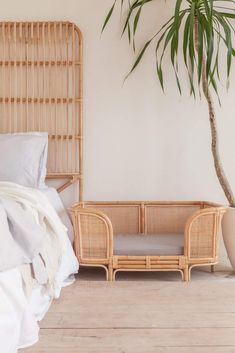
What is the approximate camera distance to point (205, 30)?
3.32 meters

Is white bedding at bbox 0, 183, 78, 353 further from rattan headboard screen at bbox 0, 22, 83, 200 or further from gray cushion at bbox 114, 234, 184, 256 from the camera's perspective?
rattan headboard screen at bbox 0, 22, 83, 200

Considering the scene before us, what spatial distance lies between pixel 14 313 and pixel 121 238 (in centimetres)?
154

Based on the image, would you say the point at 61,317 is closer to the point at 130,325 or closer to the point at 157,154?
the point at 130,325

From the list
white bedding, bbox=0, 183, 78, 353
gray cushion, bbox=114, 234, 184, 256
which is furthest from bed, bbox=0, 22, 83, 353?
white bedding, bbox=0, 183, 78, 353

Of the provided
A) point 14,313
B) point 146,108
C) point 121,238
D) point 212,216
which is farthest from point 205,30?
point 14,313

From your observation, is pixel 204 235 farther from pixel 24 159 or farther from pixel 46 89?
pixel 46 89

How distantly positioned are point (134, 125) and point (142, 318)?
172 cm

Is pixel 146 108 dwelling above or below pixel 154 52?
below

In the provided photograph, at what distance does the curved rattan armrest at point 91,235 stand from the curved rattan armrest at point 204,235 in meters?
0.51

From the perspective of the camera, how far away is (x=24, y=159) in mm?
3287

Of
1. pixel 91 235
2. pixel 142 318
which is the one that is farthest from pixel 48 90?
pixel 142 318

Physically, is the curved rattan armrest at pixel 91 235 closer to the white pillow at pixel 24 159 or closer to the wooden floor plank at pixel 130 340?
the white pillow at pixel 24 159

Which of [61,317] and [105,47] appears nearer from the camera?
[61,317]

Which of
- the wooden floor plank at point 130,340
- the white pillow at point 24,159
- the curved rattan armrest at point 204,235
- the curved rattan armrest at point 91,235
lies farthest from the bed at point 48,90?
the wooden floor plank at point 130,340
